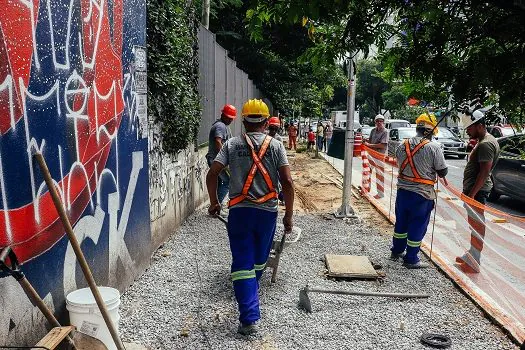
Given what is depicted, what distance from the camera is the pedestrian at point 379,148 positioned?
1162cm

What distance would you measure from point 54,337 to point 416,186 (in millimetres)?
4568

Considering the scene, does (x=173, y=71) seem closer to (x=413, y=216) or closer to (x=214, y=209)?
(x=214, y=209)

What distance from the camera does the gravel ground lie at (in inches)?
166

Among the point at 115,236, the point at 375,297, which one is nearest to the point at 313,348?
the point at 375,297

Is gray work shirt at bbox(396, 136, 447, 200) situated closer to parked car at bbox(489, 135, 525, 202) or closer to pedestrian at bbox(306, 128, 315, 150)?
parked car at bbox(489, 135, 525, 202)

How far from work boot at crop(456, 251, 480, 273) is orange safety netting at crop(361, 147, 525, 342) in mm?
15

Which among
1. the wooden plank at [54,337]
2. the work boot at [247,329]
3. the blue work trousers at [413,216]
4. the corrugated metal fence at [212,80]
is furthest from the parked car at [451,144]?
the wooden plank at [54,337]

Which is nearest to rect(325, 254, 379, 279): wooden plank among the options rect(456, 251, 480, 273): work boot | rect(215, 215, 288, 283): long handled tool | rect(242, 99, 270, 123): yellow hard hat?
rect(215, 215, 288, 283): long handled tool

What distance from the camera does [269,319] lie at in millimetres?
4605

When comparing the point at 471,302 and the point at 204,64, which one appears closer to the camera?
the point at 471,302

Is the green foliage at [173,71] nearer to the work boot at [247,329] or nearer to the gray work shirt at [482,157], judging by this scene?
the work boot at [247,329]

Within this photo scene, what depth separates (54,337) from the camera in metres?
2.87

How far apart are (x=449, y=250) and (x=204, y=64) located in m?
5.42

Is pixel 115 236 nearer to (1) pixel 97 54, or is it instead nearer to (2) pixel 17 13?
(1) pixel 97 54
